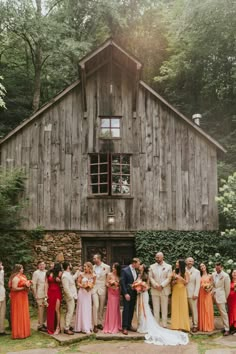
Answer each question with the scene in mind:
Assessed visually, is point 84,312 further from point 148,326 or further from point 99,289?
point 148,326

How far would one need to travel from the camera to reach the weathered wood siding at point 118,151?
14.6 m

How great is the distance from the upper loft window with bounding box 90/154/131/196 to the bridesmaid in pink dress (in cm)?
472

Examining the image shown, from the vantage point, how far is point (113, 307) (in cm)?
1023

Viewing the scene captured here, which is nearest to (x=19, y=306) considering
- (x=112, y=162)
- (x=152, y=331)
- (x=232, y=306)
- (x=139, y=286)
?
(x=139, y=286)

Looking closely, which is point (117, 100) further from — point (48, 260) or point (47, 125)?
point (48, 260)

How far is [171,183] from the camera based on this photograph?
14.8 meters

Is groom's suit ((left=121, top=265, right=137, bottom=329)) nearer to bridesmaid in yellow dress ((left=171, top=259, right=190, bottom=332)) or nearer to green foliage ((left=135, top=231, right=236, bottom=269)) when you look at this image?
bridesmaid in yellow dress ((left=171, top=259, right=190, bottom=332))

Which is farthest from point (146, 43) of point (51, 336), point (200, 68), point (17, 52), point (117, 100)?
point (51, 336)

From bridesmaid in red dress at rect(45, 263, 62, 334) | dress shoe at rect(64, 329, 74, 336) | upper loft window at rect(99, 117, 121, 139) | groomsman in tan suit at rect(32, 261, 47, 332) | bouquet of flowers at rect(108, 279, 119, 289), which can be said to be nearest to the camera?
dress shoe at rect(64, 329, 74, 336)

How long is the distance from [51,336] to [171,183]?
22.8 feet

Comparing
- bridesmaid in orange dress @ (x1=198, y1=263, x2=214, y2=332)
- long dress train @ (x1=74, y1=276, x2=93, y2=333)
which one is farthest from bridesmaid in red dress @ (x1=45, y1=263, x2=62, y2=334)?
bridesmaid in orange dress @ (x1=198, y1=263, x2=214, y2=332)

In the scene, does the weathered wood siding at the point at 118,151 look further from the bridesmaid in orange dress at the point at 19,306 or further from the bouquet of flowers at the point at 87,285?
the bridesmaid in orange dress at the point at 19,306

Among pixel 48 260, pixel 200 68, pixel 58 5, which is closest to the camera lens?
pixel 48 260

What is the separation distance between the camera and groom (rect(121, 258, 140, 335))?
1018 centimetres
